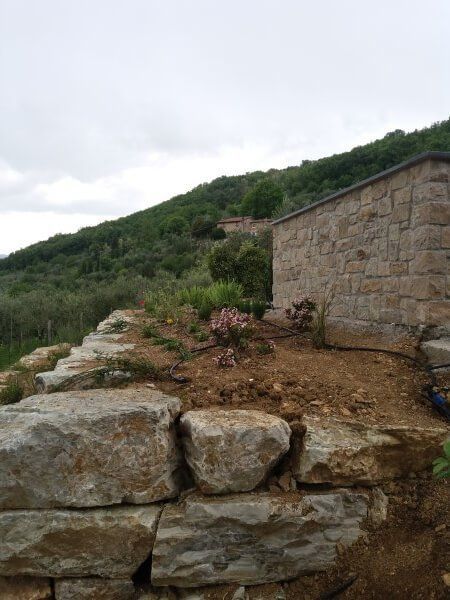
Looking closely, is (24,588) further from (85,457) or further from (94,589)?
(85,457)

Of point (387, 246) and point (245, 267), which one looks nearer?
point (387, 246)

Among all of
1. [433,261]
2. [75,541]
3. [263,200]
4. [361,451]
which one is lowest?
[75,541]

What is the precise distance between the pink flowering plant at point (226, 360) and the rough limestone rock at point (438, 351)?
1.49 m

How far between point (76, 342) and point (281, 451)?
748 cm

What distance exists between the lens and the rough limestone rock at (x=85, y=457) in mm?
2283

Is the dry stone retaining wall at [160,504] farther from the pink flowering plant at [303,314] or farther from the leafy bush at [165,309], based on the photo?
the leafy bush at [165,309]

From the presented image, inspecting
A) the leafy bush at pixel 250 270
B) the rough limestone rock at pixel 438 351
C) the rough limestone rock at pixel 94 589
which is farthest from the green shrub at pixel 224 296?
the rough limestone rock at pixel 94 589

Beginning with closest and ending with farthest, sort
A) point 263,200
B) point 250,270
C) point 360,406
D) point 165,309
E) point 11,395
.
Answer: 1. point 360,406
2. point 11,395
3. point 165,309
4. point 250,270
5. point 263,200

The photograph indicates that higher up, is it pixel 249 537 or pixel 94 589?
pixel 249 537

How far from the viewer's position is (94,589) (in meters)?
2.33

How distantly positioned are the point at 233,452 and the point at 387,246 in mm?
2659

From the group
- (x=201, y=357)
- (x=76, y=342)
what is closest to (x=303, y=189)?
→ (x=76, y=342)

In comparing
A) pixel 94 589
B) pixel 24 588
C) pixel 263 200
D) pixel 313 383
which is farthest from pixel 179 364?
pixel 263 200

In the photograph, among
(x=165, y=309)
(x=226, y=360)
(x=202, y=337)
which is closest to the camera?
(x=226, y=360)
